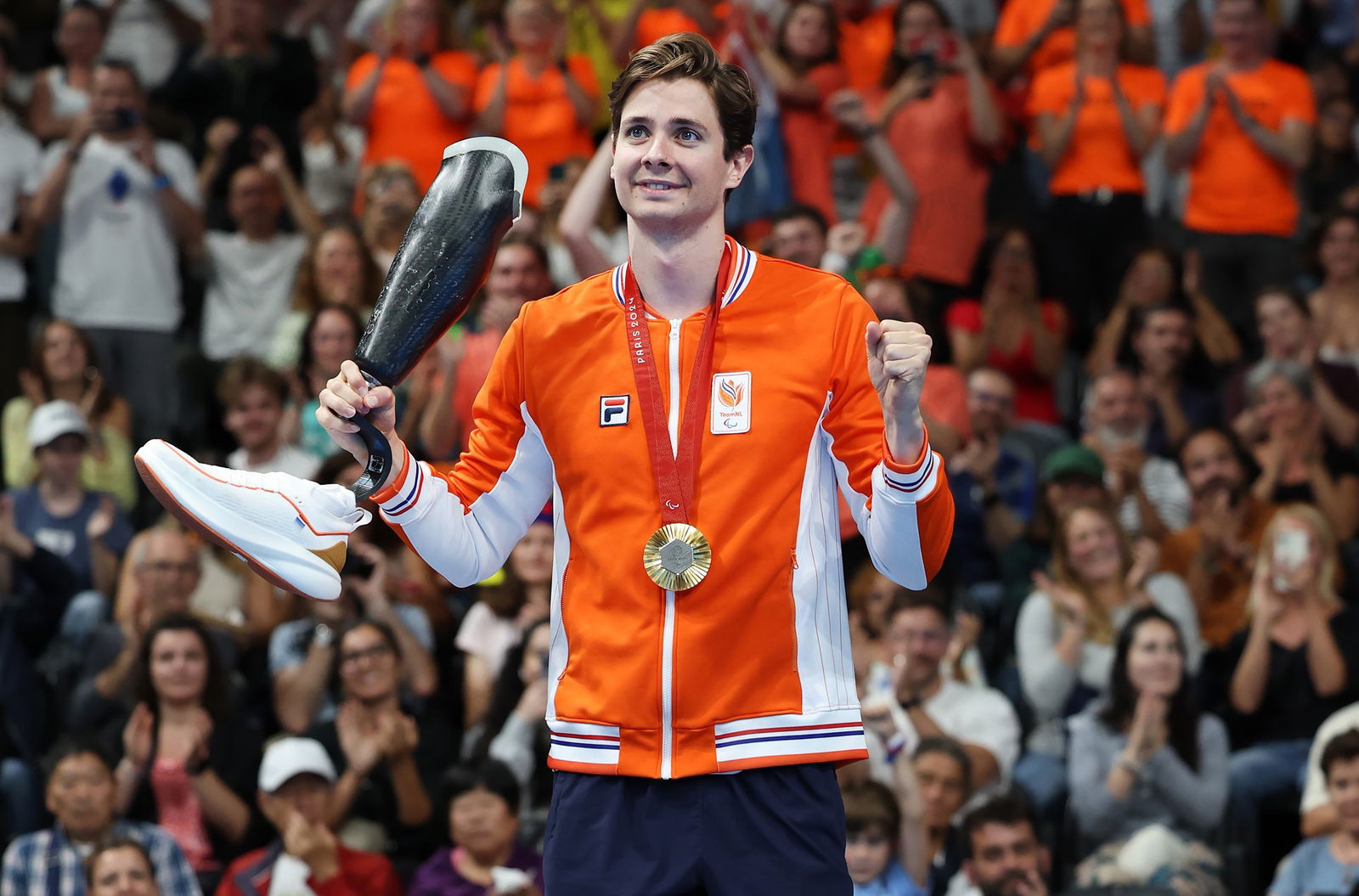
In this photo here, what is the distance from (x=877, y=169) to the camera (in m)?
11.1

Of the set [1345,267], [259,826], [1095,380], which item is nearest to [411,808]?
[259,826]

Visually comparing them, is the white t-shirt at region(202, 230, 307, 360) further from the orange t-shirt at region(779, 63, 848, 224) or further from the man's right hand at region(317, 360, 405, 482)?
the man's right hand at region(317, 360, 405, 482)

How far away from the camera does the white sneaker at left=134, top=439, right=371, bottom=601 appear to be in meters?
3.85

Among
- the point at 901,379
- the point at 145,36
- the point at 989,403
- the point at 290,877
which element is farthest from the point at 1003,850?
the point at 145,36

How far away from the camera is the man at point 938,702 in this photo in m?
7.98

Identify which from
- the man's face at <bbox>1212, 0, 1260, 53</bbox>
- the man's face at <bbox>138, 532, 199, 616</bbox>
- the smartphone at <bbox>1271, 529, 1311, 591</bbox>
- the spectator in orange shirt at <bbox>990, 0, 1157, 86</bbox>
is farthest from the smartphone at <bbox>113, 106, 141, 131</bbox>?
the smartphone at <bbox>1271, 529, 1311, 591</bbox>

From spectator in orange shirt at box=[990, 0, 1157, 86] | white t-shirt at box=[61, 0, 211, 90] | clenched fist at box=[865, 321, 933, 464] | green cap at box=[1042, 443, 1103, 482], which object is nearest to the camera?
clenched fist at box=[865, 321, 933, 464]

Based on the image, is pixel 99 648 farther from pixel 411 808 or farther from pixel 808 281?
pixel 808 281

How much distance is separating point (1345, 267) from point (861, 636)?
12.9ft

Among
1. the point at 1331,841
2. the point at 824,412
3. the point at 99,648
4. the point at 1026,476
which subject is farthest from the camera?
the point at 1026,476

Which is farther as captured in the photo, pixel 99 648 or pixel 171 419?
pixel 171 419

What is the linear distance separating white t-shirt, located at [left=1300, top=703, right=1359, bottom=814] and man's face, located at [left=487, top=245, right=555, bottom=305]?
4039mm

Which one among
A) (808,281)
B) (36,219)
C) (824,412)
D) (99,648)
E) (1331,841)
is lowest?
(1331,841)

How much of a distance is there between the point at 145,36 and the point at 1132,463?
674 centimetres
